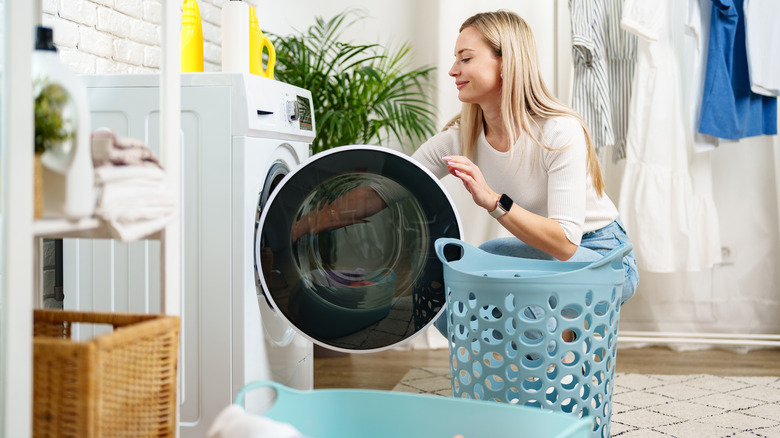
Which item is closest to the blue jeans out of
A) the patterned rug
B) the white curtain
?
the patterned rug

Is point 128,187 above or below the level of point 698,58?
below

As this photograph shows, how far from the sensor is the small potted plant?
887mm

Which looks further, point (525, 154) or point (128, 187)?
point (525, 154)

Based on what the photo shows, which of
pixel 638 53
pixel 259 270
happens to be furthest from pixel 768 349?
pixel 259 270

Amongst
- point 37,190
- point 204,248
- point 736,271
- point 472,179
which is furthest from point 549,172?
point 736,271

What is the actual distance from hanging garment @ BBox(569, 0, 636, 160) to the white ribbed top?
2.52 ft

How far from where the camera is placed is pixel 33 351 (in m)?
0.91

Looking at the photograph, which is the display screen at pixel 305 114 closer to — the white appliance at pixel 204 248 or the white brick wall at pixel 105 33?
the white appliance at pixel 204 248

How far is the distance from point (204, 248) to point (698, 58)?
194 cm

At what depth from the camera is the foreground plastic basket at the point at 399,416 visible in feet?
3.34

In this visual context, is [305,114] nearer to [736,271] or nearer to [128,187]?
[128,187]

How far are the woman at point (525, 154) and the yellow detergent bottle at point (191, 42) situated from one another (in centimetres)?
66

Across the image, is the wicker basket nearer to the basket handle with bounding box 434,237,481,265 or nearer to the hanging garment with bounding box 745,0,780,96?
the basket handle with bounding box 434,237,481,265

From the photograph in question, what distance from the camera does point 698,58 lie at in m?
2.60
